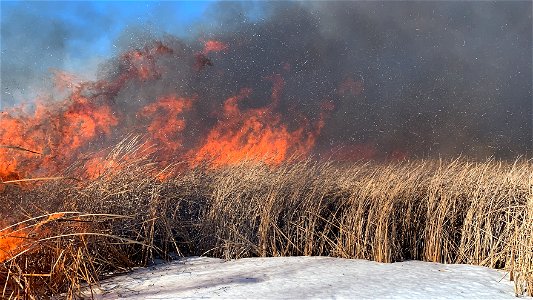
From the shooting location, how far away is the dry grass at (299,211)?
449 centimetres

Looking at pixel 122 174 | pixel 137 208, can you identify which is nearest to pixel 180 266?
pixel 137 208

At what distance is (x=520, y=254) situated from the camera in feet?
11.5

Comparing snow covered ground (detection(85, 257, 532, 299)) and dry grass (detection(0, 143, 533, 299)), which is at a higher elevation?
dry grass (detection(0, 143, 533, 299))

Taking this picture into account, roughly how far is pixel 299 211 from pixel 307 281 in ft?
5.20

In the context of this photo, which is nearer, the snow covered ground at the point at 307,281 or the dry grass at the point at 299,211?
the snow covered ground at the point at 307,281

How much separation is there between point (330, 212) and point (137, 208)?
6.16ft

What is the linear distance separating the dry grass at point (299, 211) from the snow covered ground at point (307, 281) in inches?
14.7

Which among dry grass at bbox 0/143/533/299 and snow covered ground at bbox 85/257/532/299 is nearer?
snow covered ground at bbox 85/257/532/299

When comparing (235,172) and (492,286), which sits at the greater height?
(235,172)

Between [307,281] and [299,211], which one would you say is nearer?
[307,281]

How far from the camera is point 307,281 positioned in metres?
3.54

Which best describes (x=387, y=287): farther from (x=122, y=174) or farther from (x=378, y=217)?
(x=122, y=174)

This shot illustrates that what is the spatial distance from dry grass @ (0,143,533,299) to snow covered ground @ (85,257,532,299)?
0.37m

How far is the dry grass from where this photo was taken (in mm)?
4488
